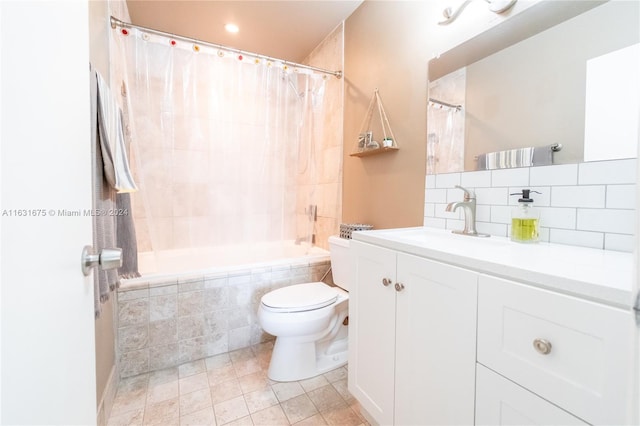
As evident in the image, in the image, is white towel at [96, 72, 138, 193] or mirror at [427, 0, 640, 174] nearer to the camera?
mirror at [427, 0, 640, 174]

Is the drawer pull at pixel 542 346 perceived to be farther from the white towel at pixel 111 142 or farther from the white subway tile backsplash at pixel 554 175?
the white towel at pixel 111 142

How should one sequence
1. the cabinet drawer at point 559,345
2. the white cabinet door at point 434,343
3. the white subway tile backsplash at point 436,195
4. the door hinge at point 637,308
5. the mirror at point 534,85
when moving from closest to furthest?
1. the door hinge at point 637,308
2. the cabinet drawer at point 559,345
3. the white cabinet door at point 434,343
4. the mirror at point 534,85
5. the white subway tile backsplash at point 436,195

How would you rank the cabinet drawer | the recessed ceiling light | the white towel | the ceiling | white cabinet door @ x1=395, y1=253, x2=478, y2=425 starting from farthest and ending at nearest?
the recessed ceiling light < the ceiling < the white towel < white cabinet door @ x1=395, y1=253, x2=478, y2=425 < the cabinet drawer

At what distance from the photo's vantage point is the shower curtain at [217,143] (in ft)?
6.14

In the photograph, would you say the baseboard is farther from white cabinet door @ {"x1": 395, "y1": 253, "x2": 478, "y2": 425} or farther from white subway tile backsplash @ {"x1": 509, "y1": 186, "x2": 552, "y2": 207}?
white subway tile backsplash @ {"x1": 509, "y1": 186, "x2": 552, "y2": 207}

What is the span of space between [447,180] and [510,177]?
30 cm

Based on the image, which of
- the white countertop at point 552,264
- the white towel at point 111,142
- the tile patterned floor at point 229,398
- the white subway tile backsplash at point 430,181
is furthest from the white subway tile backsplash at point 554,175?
the white towel at point 111,142

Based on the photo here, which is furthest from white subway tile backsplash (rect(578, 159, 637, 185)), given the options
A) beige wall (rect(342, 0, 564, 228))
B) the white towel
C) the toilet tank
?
the white towel

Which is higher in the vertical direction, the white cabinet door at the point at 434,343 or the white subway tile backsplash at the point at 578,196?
the white subway tile backsplash at the point at 578,196

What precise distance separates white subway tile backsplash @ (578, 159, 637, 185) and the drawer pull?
2.05ft

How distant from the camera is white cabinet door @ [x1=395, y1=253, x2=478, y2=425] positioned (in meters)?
0.78

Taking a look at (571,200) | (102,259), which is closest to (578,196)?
(571,200)

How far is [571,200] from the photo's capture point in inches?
38.1

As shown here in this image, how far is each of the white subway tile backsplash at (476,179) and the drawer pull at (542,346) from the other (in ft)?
2.57
